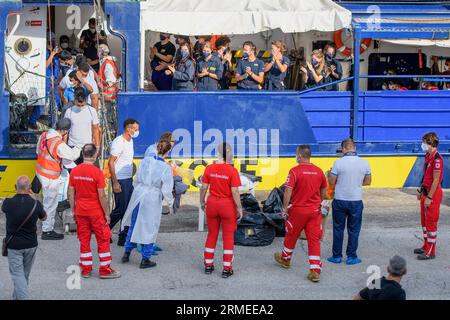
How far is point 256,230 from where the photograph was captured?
1179 centimetres

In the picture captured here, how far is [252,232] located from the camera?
11781 mm

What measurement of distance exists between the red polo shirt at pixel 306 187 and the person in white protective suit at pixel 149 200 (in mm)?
1505

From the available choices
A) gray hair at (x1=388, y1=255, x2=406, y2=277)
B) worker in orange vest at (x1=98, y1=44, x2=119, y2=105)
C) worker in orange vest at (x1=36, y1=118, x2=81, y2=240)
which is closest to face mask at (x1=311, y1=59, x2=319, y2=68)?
worker in orange vest at (x1=98, y1=44, x2=119, y2=105)

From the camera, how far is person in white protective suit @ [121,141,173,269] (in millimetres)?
10516

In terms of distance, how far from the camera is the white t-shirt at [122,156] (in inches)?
446

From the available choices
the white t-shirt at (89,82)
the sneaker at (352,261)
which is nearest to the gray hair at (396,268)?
the sneaker at (352,261)

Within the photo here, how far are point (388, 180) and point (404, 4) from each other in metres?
3.81

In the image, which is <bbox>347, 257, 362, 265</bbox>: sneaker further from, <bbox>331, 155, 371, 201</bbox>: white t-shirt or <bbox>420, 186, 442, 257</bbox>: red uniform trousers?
<bbox>420, 186, 442, 257</bbox>: red uniform trousers

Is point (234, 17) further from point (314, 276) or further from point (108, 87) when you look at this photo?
point (314, 276)

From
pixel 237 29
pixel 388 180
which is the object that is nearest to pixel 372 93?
pixel 388 180

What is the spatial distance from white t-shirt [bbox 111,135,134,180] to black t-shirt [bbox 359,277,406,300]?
502 cm

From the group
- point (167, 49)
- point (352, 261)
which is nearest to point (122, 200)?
point (352, 261)

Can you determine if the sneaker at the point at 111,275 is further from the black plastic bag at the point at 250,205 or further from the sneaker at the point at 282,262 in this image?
the black plastic bag at the point at 250,205
